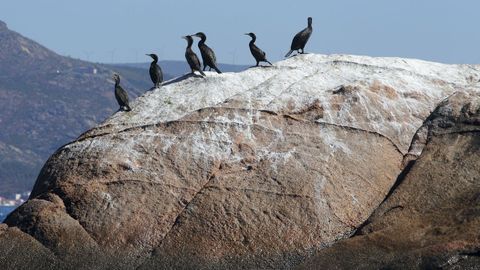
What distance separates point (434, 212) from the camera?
25406 mm

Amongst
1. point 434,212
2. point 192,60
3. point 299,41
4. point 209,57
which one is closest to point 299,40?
point 299,41

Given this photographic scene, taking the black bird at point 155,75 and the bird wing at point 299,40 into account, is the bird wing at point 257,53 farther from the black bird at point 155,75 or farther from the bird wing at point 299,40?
the black bird at point 155,75

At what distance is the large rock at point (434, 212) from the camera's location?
2352cm

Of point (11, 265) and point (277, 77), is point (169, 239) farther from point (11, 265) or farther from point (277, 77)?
point (277, 77)

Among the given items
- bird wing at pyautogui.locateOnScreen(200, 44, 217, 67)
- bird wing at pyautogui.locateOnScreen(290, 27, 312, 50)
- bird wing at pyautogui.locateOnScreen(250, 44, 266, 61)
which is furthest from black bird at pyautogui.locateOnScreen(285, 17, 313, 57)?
bird wing at pyautogui.locateOnScreen(200, 44, 217, 67)

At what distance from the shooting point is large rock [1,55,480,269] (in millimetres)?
25359

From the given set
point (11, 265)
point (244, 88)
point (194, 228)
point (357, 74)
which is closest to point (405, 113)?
point (357, 74)

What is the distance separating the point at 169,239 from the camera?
83.4 feet

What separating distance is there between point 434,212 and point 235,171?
4276 mm

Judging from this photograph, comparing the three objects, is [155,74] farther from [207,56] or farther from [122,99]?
[122,99]

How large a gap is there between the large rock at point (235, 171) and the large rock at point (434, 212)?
67 centimetres

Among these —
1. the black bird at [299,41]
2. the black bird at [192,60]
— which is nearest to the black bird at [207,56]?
the black bird at [192,60]

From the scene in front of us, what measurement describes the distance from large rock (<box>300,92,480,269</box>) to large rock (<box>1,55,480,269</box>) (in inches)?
26.5

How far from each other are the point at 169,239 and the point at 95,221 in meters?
1.69
